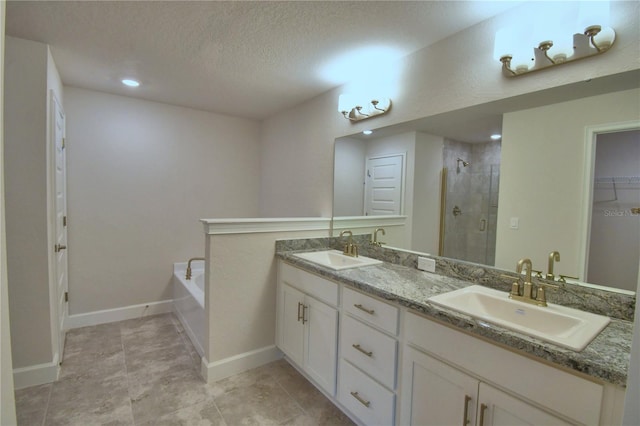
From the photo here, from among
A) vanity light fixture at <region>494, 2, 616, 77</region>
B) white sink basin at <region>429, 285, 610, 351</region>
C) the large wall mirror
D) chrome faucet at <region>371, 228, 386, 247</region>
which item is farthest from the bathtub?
vanity light fixture at <region>494, 2, 616, 77</region>

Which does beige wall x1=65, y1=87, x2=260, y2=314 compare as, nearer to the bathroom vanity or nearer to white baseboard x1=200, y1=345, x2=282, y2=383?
white baseboard x1=200, y1=345, x2=282, y2=383

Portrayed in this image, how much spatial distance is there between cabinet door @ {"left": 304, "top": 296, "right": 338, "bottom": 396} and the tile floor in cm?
18

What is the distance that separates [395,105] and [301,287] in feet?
4.76

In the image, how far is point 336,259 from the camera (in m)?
2.43

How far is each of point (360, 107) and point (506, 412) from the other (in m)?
2.04

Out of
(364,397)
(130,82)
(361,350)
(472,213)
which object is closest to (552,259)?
(472,213)

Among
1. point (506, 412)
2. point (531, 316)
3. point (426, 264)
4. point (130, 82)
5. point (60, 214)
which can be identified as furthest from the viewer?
point (130, 82)

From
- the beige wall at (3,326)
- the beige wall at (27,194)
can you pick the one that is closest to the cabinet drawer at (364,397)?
the beige wall at (3,326)

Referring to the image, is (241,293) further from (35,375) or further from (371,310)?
(35,375)

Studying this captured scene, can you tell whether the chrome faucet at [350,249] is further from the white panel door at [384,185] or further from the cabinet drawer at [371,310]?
the cabinet drawer at [371,310]

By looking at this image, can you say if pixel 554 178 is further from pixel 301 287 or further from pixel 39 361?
pixel 39 361

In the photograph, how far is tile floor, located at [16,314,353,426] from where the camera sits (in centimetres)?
185

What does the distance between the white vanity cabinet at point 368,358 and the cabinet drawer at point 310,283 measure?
4.2 inches

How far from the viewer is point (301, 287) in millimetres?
2201
